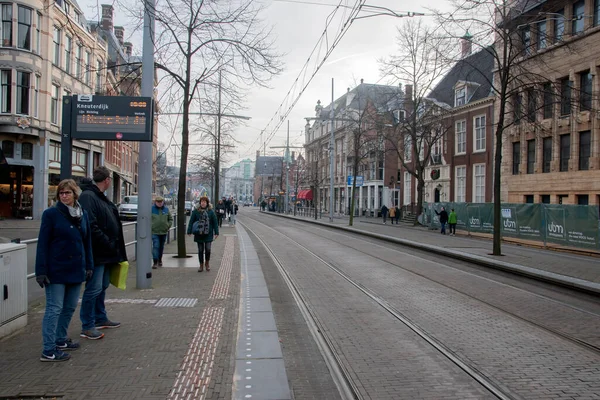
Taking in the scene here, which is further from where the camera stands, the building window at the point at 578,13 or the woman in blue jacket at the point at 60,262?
the building window at the point at 578,13

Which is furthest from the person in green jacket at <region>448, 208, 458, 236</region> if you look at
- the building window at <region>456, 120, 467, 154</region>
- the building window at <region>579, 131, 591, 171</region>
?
the building window at <region>456, 120, 467, 154</region>

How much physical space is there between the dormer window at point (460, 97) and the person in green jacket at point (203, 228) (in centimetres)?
3234

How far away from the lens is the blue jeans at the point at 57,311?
4.70 metres

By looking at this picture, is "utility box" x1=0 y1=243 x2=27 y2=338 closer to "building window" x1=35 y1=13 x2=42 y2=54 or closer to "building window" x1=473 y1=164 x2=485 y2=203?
"building window" x1=35 y1=13 x2=42 y2=54

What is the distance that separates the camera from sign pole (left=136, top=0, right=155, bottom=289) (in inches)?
334

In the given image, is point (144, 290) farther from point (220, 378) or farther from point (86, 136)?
point (220, 378)

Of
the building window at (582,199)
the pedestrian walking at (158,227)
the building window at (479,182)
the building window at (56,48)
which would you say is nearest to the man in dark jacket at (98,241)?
the pedestrian walking at (158,227)

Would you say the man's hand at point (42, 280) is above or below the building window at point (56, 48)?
below

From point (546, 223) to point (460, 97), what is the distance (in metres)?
22.0

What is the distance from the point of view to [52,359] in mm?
4695

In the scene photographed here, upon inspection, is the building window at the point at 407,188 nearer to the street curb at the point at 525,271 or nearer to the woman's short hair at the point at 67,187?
the street curb at the point at 525,271

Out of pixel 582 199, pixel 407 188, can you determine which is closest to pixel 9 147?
pixel 582 199

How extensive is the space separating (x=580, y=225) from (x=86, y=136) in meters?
17.0

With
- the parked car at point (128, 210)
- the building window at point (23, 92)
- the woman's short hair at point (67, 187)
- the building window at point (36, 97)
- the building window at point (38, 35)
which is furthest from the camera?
the parked car at point (128, 210)
